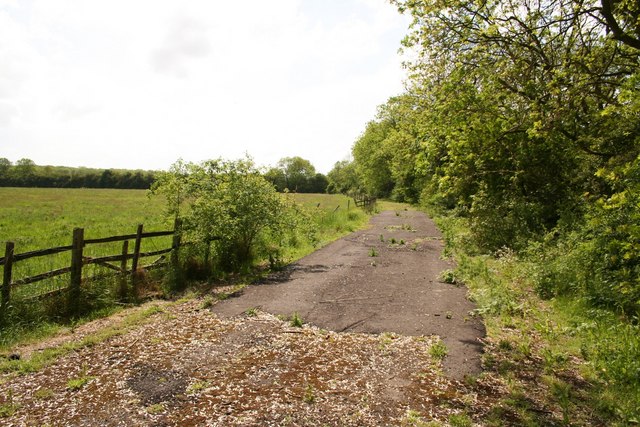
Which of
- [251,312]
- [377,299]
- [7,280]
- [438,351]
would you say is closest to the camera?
[438,351]

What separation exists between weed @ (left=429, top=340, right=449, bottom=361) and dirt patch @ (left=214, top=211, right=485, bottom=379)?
0.12m

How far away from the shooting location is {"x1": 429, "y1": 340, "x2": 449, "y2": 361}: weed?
703 centimetres

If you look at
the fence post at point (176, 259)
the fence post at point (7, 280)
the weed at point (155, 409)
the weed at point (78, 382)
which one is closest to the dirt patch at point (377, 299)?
the fence post at point (176, 259)

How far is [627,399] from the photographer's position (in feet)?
17.5

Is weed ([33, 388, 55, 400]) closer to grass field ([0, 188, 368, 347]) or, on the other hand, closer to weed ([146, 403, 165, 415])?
weed ([146, 403, 165, 415])

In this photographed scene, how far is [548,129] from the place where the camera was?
9.69 meters

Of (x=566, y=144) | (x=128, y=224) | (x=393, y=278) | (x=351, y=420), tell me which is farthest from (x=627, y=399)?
(x=128, y=224)

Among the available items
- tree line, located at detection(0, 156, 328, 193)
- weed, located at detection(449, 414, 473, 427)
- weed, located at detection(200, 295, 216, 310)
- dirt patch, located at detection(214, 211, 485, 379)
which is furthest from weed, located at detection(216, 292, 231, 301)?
tree line, located at detection(0, 156, 328, 193)

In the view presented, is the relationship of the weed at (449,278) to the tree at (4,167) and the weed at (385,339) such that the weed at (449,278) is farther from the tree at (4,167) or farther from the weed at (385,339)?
the tree at (4,167)

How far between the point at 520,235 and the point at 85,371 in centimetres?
1440

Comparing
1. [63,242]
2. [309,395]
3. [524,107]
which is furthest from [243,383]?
[63,242]

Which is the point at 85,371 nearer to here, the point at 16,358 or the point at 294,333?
the point at 16,358

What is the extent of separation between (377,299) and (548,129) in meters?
6.11

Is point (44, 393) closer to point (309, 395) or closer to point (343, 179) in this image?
point (309, 395)
